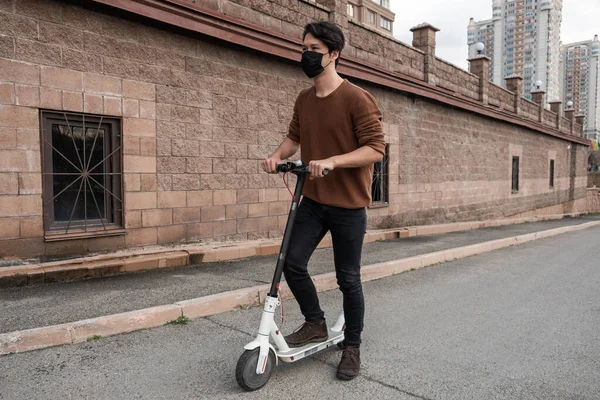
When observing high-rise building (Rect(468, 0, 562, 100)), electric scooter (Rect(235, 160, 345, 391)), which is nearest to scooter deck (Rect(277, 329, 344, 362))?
electric scooter (Rect(235, 160, 345, 391))

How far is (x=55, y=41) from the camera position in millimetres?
5387

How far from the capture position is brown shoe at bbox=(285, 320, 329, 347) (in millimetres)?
3111

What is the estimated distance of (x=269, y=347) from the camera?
280 cm

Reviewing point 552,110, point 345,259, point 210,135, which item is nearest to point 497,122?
point 552,110

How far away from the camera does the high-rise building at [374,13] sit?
57.4 meters

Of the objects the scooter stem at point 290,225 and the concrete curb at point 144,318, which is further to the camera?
the concrete curb at point 144,318

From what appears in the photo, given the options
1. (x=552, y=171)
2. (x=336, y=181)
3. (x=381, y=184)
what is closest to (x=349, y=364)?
(x=336, y=181)

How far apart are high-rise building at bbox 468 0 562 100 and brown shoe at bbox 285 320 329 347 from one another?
64358mm

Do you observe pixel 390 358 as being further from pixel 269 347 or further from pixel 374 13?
pixel 374 13

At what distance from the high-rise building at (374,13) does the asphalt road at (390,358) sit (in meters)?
55.2

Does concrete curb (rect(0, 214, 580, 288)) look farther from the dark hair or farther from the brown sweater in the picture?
the dark hair

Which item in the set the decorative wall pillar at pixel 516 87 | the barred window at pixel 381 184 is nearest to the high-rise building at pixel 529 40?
the decorative wall pillar at pixel 516 87

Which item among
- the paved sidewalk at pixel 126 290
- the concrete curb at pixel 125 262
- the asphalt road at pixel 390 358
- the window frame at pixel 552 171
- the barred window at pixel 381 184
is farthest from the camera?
the window frame at pixel 552 171

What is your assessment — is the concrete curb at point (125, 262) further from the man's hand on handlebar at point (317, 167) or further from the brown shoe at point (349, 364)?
the man's hand on handlebar at point (317, 167)
